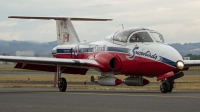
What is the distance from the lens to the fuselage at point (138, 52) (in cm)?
2673

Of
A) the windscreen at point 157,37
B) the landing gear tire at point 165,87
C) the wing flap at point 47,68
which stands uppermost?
the windscreen at point 157,37

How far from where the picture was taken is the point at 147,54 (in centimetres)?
2730

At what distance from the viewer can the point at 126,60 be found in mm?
28594

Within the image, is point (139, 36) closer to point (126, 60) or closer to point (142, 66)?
point (126, 60)

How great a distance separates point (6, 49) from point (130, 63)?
139907 mm

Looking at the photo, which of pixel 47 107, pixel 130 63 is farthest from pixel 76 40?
pixel 47 107

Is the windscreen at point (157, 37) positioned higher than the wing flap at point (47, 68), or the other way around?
the windscreen at point (157, 37)

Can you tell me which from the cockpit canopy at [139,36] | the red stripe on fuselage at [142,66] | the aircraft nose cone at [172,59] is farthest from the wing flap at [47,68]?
the aircraft nose cone at [172,59]

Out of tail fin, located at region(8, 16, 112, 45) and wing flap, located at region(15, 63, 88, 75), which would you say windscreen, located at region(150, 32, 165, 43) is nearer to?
wing flap, located at region(15, 63, 88, 75)

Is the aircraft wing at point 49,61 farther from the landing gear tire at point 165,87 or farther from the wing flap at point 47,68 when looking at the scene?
the landing gear tire at point 165,87

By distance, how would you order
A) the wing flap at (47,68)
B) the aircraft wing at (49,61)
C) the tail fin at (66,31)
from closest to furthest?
the aircraft wing at (49,61), the wing flap at (47,68), the tail fin at (66,31)

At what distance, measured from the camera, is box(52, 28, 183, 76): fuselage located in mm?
26734

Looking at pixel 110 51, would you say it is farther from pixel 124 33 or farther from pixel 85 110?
pixel 85 110

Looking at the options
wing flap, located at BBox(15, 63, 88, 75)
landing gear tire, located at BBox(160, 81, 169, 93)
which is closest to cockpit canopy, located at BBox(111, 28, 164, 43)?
landing gear tire, located at BBox(160, 81, 169, 93)
